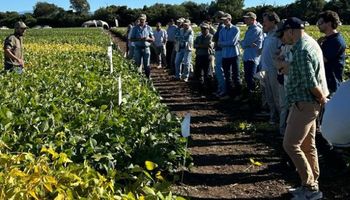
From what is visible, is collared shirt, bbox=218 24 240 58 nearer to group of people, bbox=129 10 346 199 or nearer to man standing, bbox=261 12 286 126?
group of people, bbox=129 10 346 199

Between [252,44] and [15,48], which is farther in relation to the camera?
[15,48]

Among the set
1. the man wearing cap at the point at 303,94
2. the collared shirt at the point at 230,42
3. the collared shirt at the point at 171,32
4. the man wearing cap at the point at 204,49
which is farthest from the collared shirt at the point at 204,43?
the man wearing cap at the point at 303,94

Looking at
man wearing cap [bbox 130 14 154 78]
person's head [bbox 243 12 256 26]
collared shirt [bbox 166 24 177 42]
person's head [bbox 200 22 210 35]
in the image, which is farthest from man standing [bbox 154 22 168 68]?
person's head [bbox 243 12 256 26]

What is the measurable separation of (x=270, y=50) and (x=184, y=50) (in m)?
6.82

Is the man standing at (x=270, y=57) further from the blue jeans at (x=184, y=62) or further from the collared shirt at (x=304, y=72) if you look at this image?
the blue jeans at (x=184, y=62)

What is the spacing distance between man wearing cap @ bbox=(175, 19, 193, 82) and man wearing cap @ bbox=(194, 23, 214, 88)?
96 centimetres

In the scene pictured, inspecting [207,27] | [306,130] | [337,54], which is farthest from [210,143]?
[207,27]

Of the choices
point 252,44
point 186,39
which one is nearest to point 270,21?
point 252,44

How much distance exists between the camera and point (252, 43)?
34.4ft

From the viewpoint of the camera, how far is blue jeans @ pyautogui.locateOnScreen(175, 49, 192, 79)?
14945 millimetres

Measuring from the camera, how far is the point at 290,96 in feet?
17.4

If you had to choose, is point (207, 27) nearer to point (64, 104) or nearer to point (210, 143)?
point (210, 143)

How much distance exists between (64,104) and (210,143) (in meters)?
2.72

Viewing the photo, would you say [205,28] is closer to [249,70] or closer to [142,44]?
[142,44]
